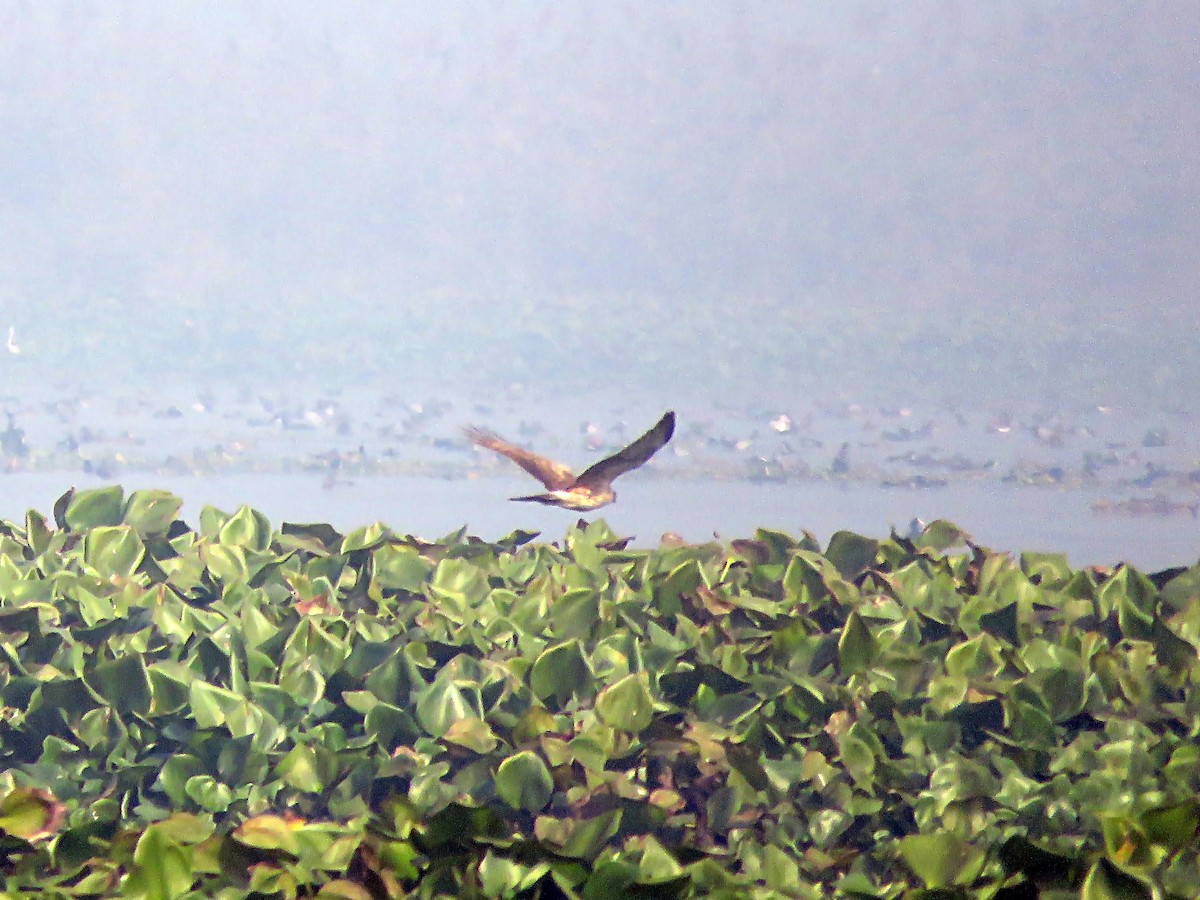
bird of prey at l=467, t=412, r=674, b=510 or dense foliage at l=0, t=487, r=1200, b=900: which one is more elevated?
bird of prey at l=467, t=412, r=674, b=510

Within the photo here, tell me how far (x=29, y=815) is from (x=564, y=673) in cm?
69

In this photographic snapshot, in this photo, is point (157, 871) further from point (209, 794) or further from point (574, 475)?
point (574, 475)

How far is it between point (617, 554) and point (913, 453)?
7363 mm

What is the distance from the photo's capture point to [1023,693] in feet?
5.60

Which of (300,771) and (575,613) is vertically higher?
(575,613)

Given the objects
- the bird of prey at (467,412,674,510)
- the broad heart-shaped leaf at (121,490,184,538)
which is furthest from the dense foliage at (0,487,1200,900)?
→ the bird of prey at (467,412,674,510)

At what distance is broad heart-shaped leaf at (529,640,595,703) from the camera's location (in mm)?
1709

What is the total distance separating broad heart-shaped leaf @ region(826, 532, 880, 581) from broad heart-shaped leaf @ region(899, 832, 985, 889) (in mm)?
856

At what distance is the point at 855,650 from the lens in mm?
1763

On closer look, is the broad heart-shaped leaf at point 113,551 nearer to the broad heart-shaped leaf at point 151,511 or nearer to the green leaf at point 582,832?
the broad heart-shaped leaf at point 151,511

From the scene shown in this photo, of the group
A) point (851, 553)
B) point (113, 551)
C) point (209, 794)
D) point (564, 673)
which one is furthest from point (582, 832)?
point (113, 551)

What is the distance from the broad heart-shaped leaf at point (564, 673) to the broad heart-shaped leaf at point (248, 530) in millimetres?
835

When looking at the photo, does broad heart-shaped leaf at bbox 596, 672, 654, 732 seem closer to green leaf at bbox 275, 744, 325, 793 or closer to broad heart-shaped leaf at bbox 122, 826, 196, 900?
green leaf at bbox 275, 744, 325, 793

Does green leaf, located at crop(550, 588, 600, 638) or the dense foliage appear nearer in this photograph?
the dense foliage
